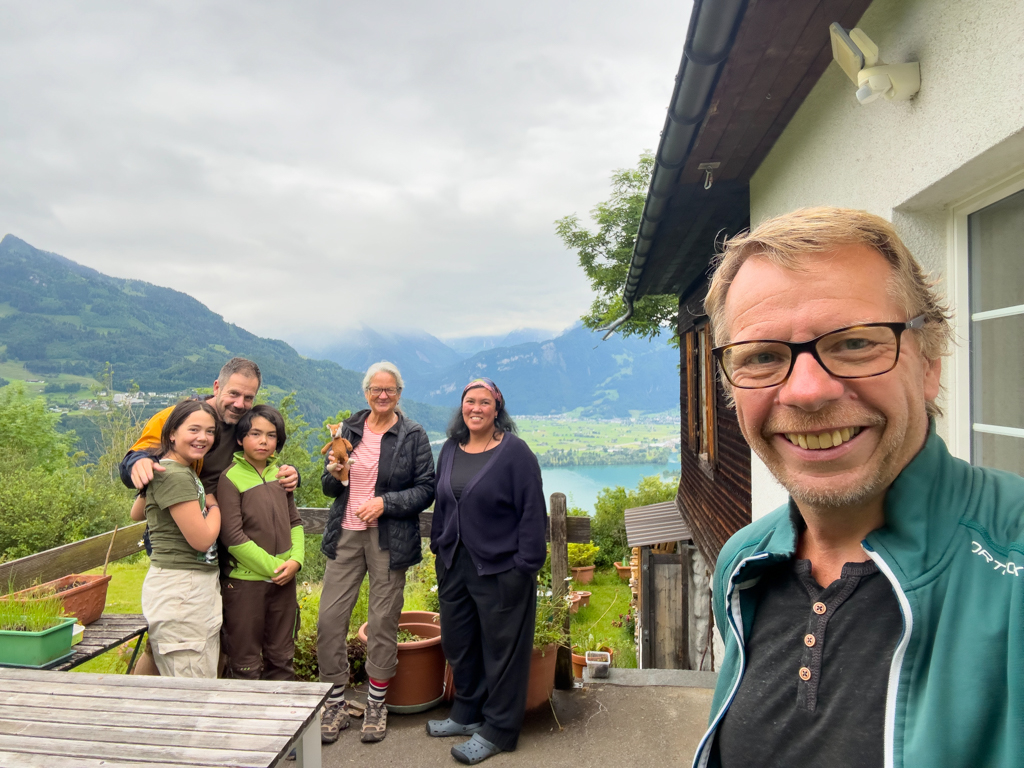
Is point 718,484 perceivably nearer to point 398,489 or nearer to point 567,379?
point 398,489

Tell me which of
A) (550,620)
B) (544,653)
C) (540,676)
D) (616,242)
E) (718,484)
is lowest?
(540,676)

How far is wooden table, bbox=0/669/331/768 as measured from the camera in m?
1.60

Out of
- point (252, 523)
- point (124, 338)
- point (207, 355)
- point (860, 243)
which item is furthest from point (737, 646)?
point (124, 338)

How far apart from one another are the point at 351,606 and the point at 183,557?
980 millimetres

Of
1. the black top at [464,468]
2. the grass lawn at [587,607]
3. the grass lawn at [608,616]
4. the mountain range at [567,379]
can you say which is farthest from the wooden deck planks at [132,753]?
the mountain range at [567,379]

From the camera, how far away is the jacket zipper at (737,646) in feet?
3.35

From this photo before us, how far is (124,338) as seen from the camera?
432 ft

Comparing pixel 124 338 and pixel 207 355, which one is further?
pixel 124 338

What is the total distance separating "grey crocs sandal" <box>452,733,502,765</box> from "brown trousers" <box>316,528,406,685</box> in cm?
54

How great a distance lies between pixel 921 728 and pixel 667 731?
304cm

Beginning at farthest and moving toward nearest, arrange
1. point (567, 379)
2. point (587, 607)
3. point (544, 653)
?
point (567, 379), point (587, 607), point (544, 653)

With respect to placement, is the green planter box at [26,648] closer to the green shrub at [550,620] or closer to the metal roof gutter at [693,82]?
the green shrub at [550,620]

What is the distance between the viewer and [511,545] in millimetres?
3133

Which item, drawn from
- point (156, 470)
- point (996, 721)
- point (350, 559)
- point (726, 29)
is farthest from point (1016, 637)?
point (350, 559)
